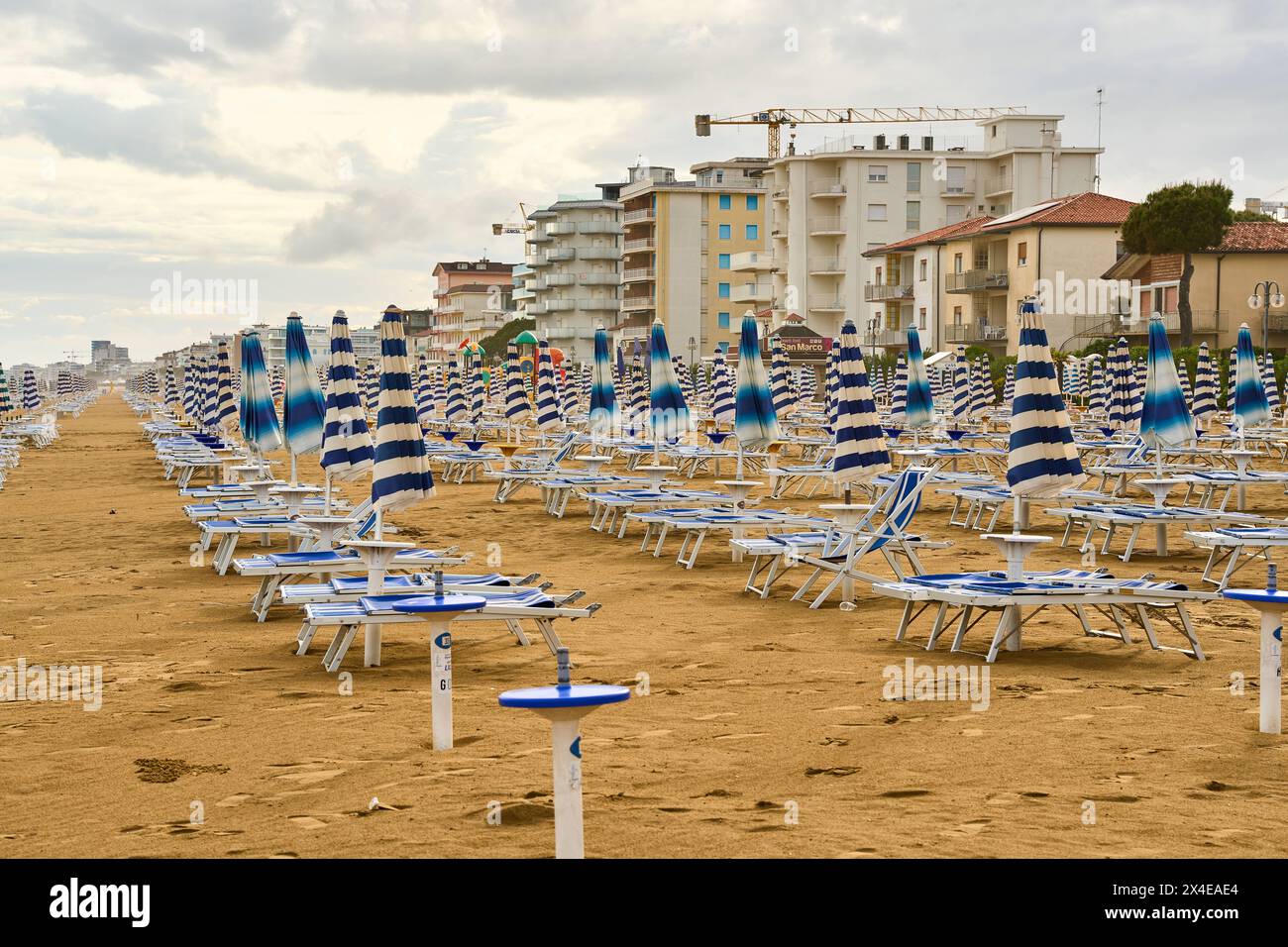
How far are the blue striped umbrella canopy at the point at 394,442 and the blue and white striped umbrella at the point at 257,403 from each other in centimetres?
822

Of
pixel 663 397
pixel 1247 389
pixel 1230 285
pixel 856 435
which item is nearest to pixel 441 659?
pixel 856 435

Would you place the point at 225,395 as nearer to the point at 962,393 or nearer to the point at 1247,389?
the point at 962,393

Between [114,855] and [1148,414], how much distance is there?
553 inches

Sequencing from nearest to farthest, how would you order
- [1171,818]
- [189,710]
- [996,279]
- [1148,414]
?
[1171,818]
[189,710]
[1148,414]
[996,279]

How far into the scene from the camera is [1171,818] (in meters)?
5.75

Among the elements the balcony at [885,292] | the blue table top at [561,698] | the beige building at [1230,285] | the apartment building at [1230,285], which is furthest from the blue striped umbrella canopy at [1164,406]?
the balcony at [885,292]

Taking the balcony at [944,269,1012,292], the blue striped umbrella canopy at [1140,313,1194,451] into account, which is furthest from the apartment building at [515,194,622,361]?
the blue striped umbrella canopy at [1140,313,1194,451]

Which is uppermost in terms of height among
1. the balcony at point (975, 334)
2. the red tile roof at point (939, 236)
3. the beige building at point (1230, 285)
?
the red tile roof at point (939, 236)

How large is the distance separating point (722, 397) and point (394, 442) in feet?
54.3

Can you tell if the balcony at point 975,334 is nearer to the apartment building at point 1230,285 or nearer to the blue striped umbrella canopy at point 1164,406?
the apartment building at point 1230,285

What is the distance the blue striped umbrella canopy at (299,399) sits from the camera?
14203 millimetres

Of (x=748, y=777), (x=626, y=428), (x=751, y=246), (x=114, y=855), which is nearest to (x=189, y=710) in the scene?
(x=114, y=855)
